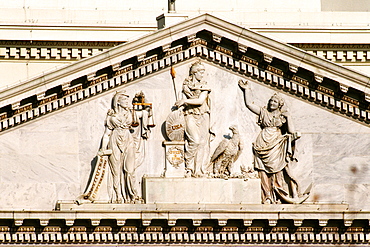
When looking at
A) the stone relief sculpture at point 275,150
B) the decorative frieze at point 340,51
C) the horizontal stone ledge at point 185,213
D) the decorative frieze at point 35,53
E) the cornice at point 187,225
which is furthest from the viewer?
the decorative frieze at point 340,51

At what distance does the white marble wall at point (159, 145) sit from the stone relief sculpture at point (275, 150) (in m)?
0.21

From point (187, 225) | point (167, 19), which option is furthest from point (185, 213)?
point (167, 19)

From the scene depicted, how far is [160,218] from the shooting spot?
154 ft

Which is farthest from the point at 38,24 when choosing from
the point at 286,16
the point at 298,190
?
the point at 298,190

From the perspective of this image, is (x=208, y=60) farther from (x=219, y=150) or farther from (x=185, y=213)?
(x=185, y=213)

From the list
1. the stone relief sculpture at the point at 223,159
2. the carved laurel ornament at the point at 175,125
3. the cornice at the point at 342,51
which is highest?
the cornice at the point at 342,51

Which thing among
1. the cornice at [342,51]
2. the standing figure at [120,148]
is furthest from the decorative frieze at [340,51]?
the standing figure at [120,148]

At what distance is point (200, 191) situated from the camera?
4778 cm

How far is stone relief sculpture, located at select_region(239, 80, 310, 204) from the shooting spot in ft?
158

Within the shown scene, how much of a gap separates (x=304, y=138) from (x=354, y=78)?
227 cm

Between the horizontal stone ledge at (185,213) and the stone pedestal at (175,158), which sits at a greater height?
the stone pedestal at (175,158)

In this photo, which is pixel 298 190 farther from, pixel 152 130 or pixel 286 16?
pixel 286 16

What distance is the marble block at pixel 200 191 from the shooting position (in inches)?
1876

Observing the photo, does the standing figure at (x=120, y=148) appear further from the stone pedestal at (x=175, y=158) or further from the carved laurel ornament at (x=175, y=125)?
the carved laurel ornament at (x=175, y=125)
